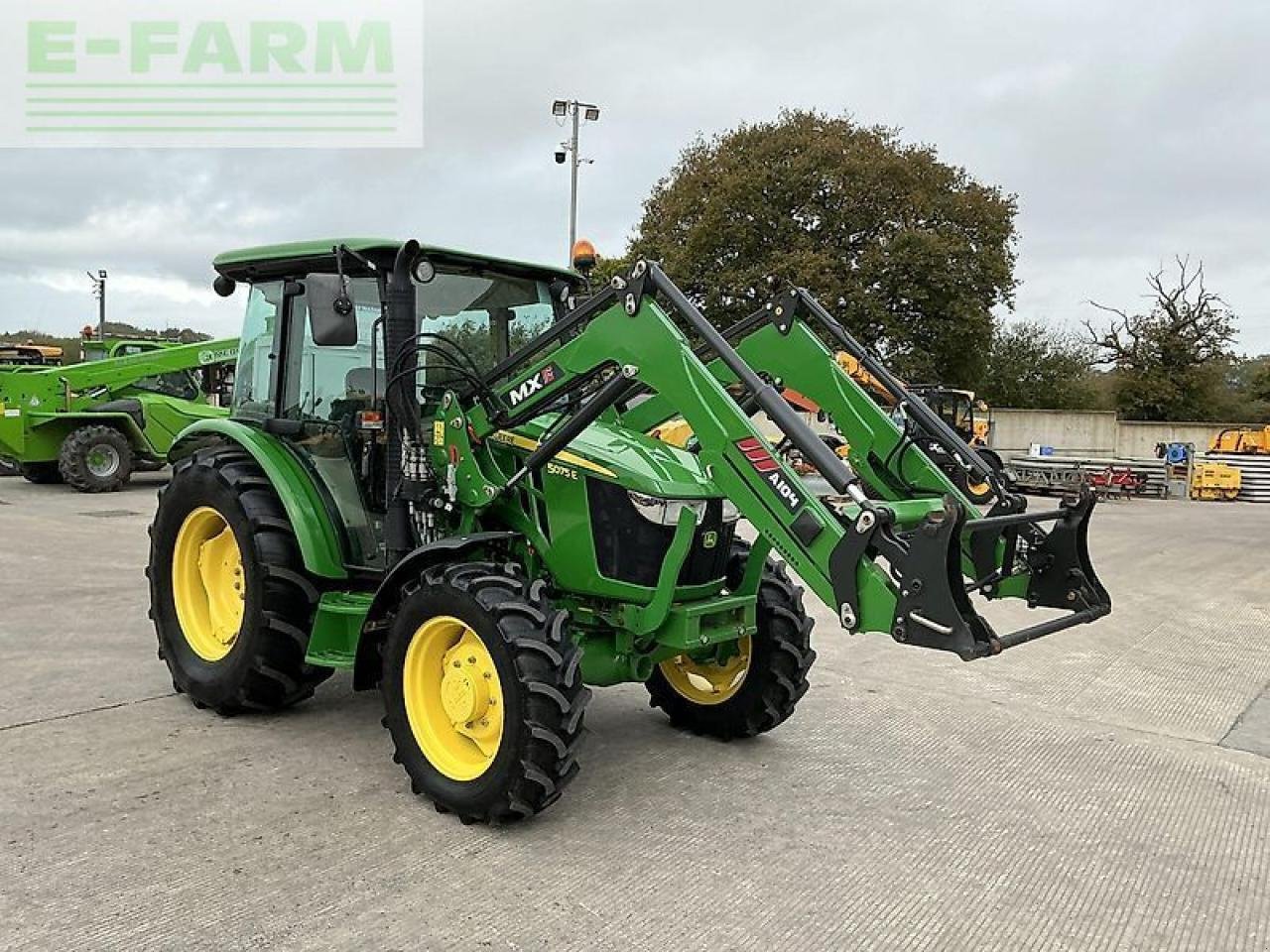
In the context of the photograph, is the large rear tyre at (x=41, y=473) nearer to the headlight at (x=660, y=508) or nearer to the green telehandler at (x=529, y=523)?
the green telehandler at (x=529, y=523)

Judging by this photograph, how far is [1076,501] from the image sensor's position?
4133mm

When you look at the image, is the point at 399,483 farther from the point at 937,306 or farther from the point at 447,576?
the point at 937,306

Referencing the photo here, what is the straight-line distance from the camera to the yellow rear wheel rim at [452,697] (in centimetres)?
406

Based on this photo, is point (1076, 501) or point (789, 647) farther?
point (789, 647)

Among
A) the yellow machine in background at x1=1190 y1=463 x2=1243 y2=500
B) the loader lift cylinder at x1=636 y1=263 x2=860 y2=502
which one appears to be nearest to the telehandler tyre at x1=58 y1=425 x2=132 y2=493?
the loader lift cylinder at x1=636 y1=263 x2=860 y2=502

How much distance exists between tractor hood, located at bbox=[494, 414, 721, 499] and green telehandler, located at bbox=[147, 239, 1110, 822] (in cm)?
1

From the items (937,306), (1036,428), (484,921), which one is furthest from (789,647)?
(1036,428)

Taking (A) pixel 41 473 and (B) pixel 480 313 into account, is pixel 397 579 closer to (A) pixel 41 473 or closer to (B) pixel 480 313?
(B) pixel 480 313

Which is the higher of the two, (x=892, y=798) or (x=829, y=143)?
(x=829, y=143)

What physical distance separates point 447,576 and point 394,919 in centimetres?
129

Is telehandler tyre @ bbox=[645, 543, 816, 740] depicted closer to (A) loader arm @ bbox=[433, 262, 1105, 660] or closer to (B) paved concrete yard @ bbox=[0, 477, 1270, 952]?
(B) paved concrete yard @ bbox=[0, 477, 1270, 952]

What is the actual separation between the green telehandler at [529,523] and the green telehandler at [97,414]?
36.1ft

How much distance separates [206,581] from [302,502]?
1049mm

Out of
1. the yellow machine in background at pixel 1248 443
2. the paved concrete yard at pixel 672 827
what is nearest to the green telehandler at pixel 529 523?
the paved concrete yard at pixel 672 827
